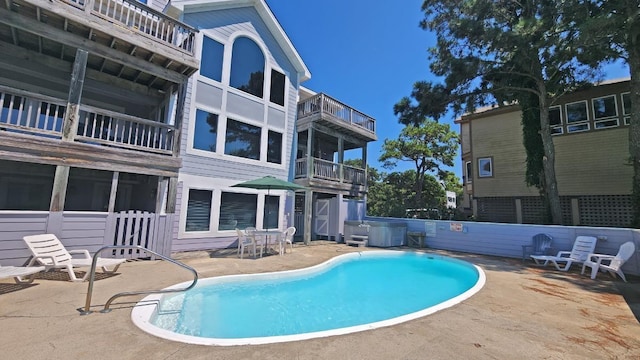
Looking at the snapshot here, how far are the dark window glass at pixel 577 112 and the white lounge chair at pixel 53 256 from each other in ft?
66.3

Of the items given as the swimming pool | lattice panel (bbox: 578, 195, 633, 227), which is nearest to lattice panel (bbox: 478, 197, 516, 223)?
lattice panel (bbox: 578, 195, 633, 227)

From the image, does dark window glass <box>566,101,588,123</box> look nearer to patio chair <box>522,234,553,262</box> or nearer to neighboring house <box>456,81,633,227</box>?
neighboring house <box>456,81,633,227</box>

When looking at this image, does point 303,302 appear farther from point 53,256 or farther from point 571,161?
point 571,161

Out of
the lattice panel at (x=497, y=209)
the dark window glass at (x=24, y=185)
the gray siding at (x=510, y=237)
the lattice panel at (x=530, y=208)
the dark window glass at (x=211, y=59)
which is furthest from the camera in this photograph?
the lattice panel at (x=497, y=209)

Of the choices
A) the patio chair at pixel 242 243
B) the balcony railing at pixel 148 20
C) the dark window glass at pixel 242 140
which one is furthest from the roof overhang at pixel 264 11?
the patio chair at pixel 242 243

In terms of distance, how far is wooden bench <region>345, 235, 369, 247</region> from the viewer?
12.8 metres

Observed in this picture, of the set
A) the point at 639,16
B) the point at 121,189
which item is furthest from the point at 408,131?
the point at 121,189

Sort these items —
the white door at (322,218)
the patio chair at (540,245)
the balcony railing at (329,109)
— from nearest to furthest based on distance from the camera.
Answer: the patio chair at (540,245)
the balcony railing at (329,109)
the white door at (322,218)

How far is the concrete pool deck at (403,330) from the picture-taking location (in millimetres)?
3018

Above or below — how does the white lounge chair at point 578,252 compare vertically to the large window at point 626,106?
below

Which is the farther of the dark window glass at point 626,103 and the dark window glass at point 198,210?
the dark window glass at point 626,103

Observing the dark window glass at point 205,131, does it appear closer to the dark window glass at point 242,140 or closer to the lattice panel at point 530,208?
the dark window glass at point 242,140

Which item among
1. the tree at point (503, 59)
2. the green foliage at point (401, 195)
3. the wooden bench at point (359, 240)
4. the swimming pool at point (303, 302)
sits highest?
the tree at point (503, 59)

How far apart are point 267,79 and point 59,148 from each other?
7.81 meters
